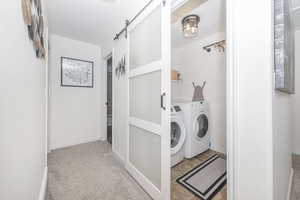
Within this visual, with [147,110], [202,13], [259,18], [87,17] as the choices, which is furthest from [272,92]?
[87,17]

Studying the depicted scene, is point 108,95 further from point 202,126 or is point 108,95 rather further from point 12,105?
point 12,105

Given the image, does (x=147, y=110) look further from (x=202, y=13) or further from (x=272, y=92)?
(x=202, y=13)

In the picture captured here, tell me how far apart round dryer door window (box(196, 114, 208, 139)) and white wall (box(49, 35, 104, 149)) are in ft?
7.47

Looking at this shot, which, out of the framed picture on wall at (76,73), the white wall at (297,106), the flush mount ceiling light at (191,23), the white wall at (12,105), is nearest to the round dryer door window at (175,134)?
the flush mount ceiling light at (191,23)

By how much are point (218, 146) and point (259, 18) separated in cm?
225

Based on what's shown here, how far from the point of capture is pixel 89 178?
64.8 inches

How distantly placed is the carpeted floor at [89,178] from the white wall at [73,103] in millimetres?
458

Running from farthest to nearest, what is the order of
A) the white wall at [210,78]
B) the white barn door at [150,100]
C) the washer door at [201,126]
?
the white wall at [210,78] < the washer door at [201,126] < the white barn door at [150,100]

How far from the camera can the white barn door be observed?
1.17 m

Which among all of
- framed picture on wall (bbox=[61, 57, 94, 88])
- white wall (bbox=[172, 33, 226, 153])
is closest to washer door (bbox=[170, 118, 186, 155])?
white wall (bbox=[172, 33, 226, 153])

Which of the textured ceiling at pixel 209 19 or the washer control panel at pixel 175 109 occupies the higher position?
the textured ceiling at pixel 209 19

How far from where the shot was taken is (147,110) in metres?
1.46

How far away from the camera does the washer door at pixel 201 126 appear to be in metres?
2.17

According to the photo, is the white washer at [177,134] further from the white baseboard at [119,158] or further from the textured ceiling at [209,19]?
the textured ceiling at [209,19]
